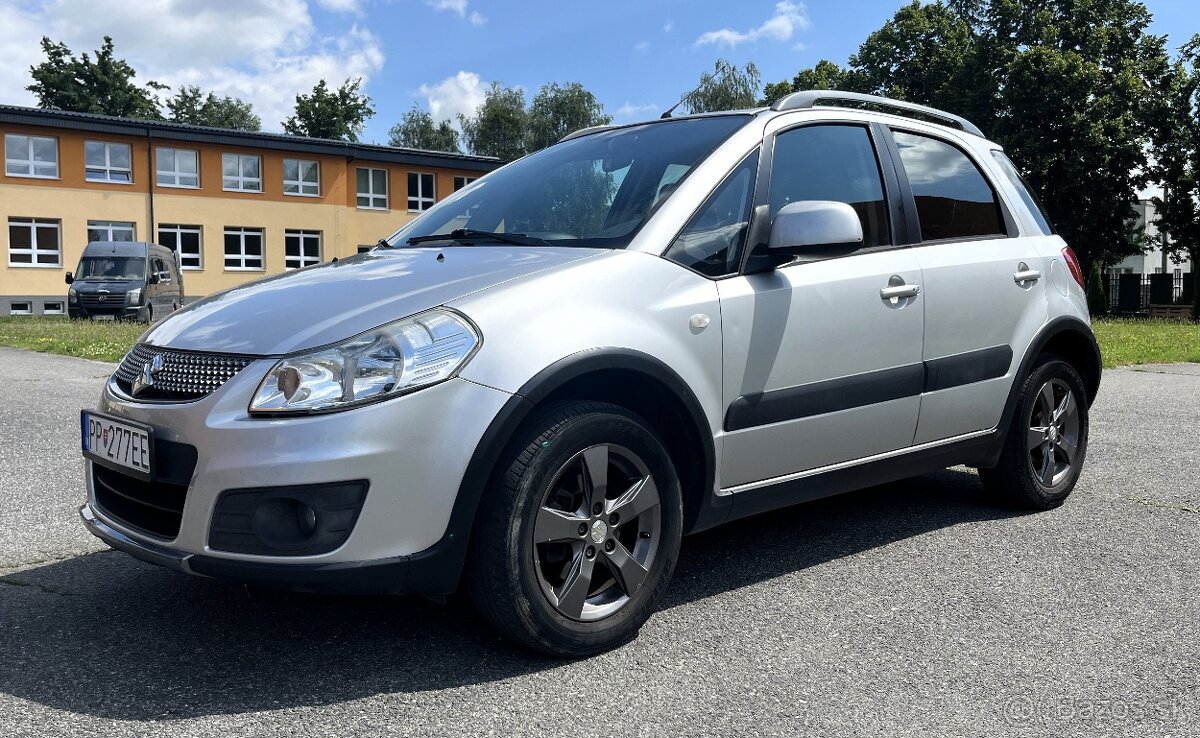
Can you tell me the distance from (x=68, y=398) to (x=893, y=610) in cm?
755

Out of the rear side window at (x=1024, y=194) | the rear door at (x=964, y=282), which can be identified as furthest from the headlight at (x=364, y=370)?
the rear side window at (x=1024, y=194)

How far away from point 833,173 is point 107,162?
37.8 m

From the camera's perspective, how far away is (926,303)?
409cm

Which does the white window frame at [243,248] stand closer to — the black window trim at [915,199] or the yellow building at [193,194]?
the yellow building at [193,194]

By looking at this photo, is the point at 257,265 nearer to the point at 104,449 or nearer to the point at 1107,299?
the point at 1107,299

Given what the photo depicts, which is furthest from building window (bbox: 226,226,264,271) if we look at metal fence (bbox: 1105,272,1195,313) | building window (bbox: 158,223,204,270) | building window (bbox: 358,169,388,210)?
metal fence (bbox: 1105,272,1195,313)

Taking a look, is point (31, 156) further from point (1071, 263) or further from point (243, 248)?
point (1071, 263)

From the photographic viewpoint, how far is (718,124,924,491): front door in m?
3.47

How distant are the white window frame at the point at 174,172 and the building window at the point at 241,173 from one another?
0.91 metres

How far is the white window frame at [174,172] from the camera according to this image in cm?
3778

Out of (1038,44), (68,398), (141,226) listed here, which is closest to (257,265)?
(141,226)

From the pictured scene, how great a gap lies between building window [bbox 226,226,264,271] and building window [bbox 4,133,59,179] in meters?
6.13

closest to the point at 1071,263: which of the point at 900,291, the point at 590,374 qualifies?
the point at 900,291

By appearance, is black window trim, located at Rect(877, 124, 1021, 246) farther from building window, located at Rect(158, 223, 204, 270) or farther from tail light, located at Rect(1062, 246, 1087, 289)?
building window, located at Rect(158, 223, 204, 270)
